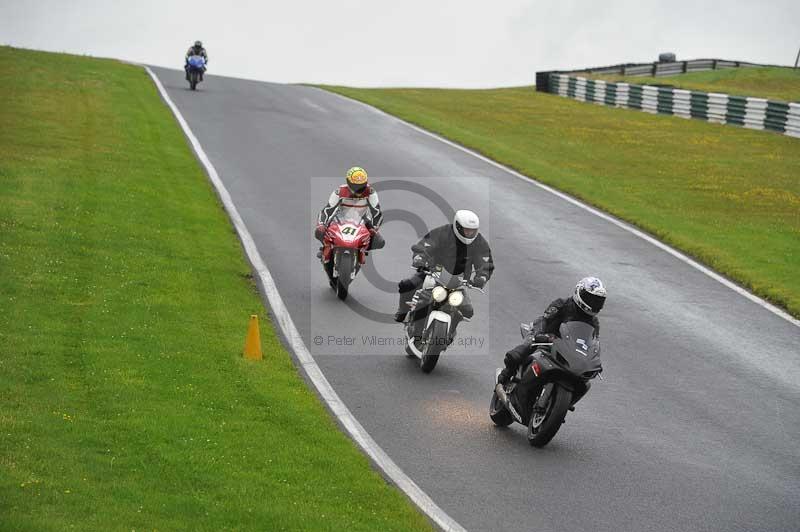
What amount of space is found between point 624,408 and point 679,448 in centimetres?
130

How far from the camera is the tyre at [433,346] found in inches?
529

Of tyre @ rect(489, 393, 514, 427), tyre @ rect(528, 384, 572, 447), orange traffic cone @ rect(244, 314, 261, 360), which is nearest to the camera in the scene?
tyre @ rect(528, 384, 572, 447)

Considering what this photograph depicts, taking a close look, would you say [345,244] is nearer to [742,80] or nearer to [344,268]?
[344,268]

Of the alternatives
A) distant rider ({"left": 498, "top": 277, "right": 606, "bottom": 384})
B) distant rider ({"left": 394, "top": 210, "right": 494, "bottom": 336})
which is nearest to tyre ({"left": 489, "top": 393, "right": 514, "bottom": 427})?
distant rider ({"left": 498, "top": 277, "right": 606, "bottom": 384})

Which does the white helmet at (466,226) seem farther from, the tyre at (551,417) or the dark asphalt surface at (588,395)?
the tyre at (551,417)

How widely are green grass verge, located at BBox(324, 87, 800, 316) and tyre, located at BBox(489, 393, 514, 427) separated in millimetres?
7717

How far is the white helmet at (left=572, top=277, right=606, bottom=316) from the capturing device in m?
11.2

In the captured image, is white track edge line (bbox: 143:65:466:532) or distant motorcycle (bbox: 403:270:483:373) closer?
white track edge line (bbox: 143:65:466:532)

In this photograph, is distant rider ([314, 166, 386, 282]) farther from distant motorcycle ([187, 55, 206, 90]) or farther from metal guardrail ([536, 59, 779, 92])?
metal guardrail ([536, 59, 779, 92])

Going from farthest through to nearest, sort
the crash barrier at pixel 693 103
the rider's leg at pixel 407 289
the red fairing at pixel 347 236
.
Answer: the crash barrier at pixel 693 103, the red fairing at pixel 347 236, the rider's leg at pixel 407 289

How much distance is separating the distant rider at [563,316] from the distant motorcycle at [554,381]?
0.09m

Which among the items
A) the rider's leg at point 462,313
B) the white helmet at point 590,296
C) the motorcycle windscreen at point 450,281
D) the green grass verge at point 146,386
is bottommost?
the green grass verge at point 146,386

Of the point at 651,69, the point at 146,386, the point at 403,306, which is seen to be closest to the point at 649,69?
the point at 651,69

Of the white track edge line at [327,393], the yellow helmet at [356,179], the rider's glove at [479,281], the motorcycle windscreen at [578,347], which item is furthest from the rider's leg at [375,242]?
the motorcycle windscreen at [578,347]
